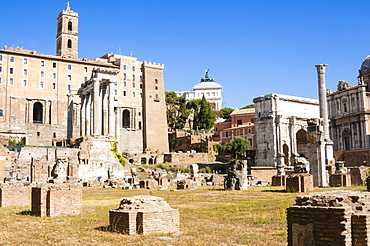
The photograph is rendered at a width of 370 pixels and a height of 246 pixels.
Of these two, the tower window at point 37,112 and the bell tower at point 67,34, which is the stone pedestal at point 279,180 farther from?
the bell tower at point 67,34

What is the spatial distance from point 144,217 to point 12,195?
8.73 metres

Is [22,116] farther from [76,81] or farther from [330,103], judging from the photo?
[330,103]

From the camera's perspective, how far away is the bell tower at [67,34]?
79125 mm

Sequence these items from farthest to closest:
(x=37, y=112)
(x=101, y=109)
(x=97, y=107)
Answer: (x=37, y=112) < (x=101, y=109) < (x=97, y=107)

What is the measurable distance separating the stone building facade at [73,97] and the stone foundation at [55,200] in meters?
38.2

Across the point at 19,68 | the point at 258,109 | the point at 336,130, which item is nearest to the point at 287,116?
the point at 258,109

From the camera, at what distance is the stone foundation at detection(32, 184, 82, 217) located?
1257cm

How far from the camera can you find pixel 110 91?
51594mm

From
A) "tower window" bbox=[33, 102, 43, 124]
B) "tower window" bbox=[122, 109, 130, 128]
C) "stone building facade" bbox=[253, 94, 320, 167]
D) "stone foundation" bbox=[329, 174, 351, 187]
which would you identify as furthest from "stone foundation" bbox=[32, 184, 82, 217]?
"tower window" bbox=[122, 109, 130, 128]

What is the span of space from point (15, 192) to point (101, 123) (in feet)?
117

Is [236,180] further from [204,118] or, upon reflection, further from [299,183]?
[204,118]

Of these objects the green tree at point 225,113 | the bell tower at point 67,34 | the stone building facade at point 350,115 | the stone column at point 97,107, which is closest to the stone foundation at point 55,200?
the stone column at point 97,107

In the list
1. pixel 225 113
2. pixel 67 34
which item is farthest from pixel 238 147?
pixel 67 34

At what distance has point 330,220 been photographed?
239 inches
